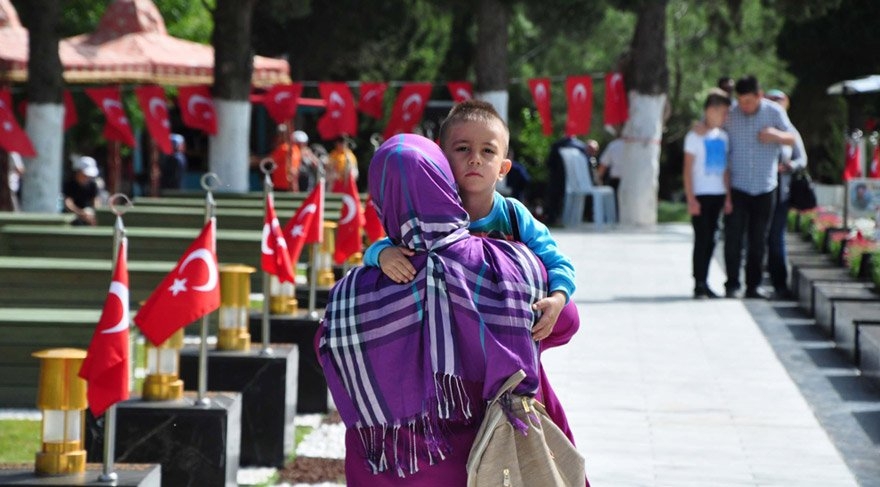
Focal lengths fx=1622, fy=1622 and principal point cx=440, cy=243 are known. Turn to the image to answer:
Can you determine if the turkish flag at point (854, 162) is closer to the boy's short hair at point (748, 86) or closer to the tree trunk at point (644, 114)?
the tree trunk at point (644, 114)

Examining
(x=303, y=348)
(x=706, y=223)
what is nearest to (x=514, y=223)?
(x=303, y=348)

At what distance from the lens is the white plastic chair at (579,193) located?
26.7 m

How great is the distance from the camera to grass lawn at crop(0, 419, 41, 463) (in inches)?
321

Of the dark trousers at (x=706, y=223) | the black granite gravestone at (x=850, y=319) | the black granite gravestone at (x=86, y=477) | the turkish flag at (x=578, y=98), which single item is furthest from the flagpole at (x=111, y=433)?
the turkish flag at (x=578, y=98)

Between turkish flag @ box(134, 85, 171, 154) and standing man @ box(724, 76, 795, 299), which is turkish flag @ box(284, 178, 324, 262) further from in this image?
turkish flag @ box(134, 85, 171, 154)

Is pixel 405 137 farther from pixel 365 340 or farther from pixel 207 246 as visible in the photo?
pixel 207 246

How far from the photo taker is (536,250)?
4176 mm

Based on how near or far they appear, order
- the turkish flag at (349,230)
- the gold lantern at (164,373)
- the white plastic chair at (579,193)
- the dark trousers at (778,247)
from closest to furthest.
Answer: the gold lantern at (164,373), the turkish flag at (349,230), the dark trousers at (778,247), the white plastic chair at (579,193)

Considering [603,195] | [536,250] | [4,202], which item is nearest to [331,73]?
[603,195]

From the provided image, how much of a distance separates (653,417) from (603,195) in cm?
1813

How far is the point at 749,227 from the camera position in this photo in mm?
13898

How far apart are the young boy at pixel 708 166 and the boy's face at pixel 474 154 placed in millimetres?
9641

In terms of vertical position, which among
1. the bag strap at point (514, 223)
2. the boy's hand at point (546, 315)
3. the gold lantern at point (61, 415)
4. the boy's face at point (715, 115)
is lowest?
the gold lantern at point (61, 415)

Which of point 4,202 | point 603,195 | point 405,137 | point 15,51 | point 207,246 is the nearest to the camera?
point 405,137
